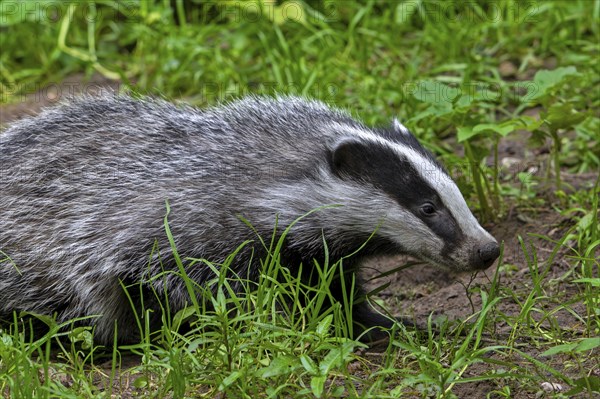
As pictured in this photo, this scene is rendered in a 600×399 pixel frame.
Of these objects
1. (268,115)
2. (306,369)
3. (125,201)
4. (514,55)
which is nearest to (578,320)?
(306,369)

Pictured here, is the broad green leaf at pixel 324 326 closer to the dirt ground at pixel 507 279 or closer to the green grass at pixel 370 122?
the green grass at pixel 370 122

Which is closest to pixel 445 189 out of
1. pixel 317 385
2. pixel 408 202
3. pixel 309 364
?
pixel 408 202

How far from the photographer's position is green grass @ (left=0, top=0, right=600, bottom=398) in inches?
175

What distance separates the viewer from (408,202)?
17.1 ft

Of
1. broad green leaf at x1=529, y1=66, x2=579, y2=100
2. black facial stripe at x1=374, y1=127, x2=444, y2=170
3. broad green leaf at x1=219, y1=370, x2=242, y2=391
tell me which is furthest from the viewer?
broad green leaf at x1=529, y1=66, x2=579, y2=100

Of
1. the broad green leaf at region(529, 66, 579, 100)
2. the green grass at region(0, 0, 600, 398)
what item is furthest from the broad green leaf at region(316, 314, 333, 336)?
the broad green leaf at region(529, 66, 579, 100)

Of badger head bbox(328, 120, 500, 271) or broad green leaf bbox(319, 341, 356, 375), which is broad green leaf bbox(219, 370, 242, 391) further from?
badger head bbox(328, 120, 500, 271)

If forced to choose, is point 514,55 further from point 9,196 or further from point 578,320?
point 9,196

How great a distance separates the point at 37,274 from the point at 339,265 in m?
1.77

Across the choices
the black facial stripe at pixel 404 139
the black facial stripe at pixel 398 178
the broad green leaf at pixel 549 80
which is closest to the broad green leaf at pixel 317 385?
the black facial stripe at pixel 398 178

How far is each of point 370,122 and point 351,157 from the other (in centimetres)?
237

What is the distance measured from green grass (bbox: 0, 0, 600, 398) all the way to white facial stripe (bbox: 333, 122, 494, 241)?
0.35m

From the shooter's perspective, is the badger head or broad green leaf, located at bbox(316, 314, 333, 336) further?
the badger head

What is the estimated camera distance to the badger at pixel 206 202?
5266 millimetres
